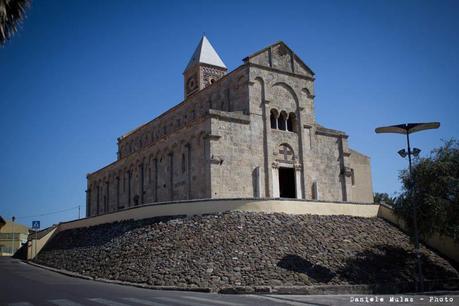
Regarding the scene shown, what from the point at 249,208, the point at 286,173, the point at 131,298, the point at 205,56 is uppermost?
the point at 205,56

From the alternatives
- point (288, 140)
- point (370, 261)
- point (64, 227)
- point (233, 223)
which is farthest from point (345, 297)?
point (64, 227)

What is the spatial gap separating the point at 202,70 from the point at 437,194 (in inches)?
1250

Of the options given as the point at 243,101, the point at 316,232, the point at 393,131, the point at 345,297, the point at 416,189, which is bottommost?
the point at 345,297

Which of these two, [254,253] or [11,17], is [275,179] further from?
[11,17]

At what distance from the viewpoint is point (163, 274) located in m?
20.8

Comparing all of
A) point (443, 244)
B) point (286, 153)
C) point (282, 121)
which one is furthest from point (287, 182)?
point (443, 244)

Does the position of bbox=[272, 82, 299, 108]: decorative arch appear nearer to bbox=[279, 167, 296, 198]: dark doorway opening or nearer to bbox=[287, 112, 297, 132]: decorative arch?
bbox=[287, 112, 297, 132]: decorative arch

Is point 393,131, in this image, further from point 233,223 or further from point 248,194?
point 248,194

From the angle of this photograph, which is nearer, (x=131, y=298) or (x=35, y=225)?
(x=131, y=298)

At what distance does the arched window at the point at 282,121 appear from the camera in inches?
1385

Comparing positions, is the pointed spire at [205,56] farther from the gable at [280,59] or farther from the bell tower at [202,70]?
the gable at [280,59]

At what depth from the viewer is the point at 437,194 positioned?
23719 millimetres

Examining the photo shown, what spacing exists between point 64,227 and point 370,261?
2722 cm

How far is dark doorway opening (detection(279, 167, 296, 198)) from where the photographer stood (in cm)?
3441
